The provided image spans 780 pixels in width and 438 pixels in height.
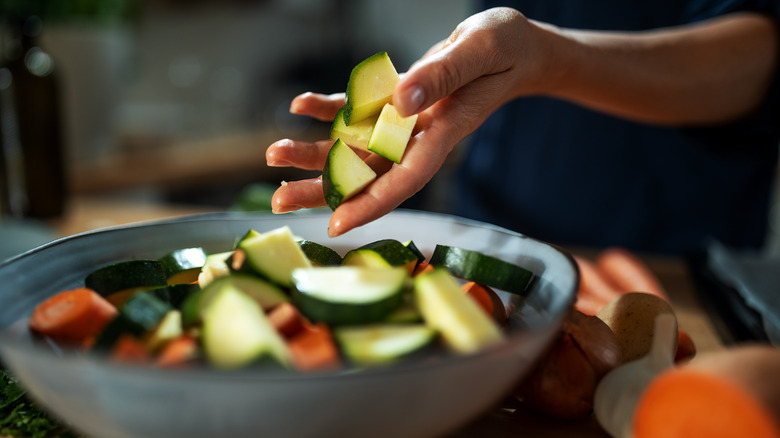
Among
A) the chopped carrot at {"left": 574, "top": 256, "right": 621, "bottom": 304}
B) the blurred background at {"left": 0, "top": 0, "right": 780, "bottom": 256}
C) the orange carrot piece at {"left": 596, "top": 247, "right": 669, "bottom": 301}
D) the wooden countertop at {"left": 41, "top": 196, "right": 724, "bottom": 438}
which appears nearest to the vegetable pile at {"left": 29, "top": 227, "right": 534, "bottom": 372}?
the wooden countertop at {"left": 41, "top": 196, "right": 724, "bottom": 438}

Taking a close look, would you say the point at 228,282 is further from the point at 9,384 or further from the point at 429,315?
the point at 9,384

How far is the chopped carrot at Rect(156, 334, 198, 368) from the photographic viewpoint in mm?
474

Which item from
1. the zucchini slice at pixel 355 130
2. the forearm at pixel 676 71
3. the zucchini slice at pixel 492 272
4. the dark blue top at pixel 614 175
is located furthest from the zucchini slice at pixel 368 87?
the dark blue top at pixel 614 175

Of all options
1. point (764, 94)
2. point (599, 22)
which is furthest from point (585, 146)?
point (764, 94)

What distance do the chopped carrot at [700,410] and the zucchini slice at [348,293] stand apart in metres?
0.24

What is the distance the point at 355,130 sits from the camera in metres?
0.78

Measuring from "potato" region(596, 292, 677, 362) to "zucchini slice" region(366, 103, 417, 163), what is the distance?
1.13ft

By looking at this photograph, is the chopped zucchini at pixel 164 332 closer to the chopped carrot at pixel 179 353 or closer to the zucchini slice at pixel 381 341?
the chopped carrot at pixel 179 353

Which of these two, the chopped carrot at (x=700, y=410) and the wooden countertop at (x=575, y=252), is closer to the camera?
the chopped carrot at (x=700, y=410)

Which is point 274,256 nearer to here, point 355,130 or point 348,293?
point 348,293

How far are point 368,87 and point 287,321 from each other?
0.34 meters

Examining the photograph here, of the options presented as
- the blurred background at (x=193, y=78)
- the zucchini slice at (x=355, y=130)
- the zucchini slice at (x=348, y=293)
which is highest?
the zucchini slice at (x=355, y=130)

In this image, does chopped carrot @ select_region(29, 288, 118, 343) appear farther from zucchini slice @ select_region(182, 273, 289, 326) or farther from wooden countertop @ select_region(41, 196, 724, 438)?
wooden countertop @ select_region(41, 196, 724, 438)

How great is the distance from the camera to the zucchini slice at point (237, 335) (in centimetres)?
46
